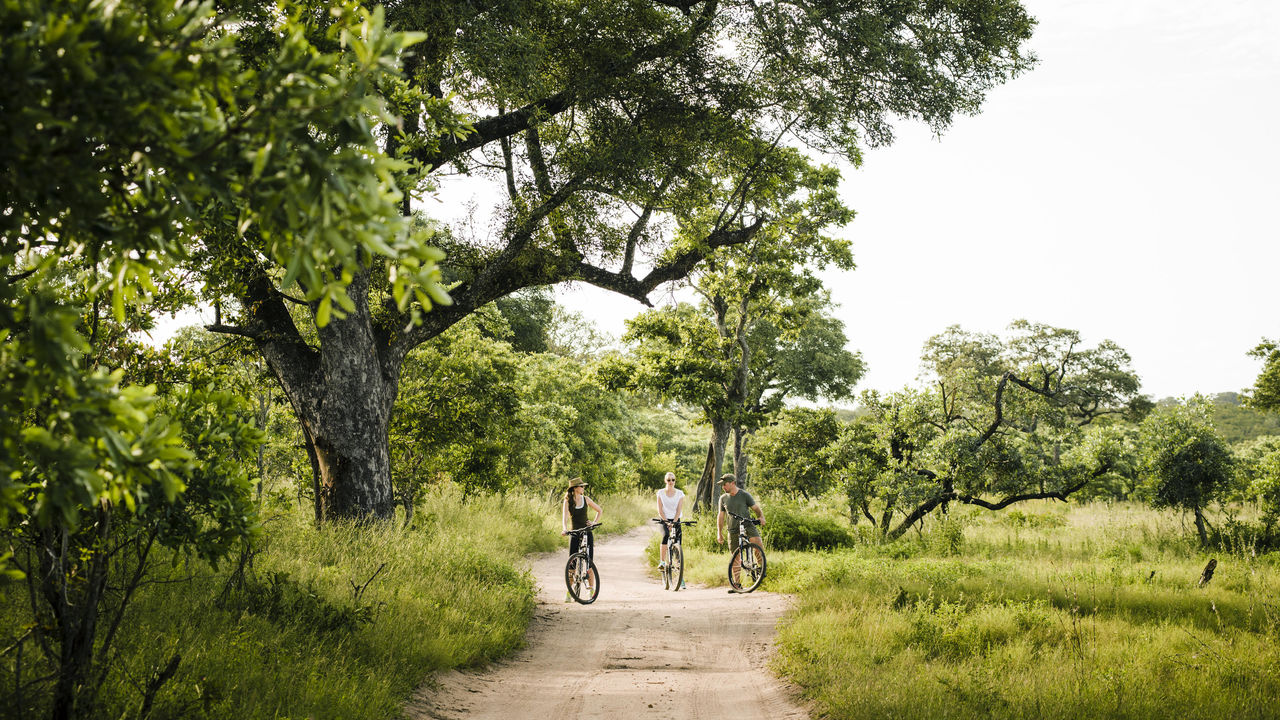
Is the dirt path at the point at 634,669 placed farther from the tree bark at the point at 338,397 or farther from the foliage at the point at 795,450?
the foliage at the point at 795,450

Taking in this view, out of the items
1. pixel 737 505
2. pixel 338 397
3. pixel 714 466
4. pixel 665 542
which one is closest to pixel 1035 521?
pixel 714 466

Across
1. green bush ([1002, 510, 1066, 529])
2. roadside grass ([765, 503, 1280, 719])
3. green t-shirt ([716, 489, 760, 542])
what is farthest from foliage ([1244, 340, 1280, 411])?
green t-shirt ([716, 489, 760, 542])

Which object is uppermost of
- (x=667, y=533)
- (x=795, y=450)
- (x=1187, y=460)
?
(x=795, y=450)

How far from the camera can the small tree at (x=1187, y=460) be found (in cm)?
1413

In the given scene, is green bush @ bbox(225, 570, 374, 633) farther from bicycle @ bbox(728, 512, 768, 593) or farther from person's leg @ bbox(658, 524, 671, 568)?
person's leg @ bbox(658, 524, 671, 568)

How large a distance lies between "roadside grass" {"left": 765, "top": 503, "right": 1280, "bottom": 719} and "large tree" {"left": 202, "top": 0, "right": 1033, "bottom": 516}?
645cm

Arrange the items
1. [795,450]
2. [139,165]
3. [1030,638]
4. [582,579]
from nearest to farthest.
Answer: [139,165], [1030,638], [582,579], [795,450]

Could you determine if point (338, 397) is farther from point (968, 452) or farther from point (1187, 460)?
point (1187, 460)

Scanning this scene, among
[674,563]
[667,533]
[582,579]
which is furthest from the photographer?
[674,563]

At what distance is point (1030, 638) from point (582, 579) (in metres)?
6.41

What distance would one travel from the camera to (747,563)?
472 inches

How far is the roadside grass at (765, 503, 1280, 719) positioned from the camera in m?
5.50

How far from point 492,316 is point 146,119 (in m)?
16.8

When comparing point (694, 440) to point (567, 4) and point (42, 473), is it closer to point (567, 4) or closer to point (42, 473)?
point (567, 4)
